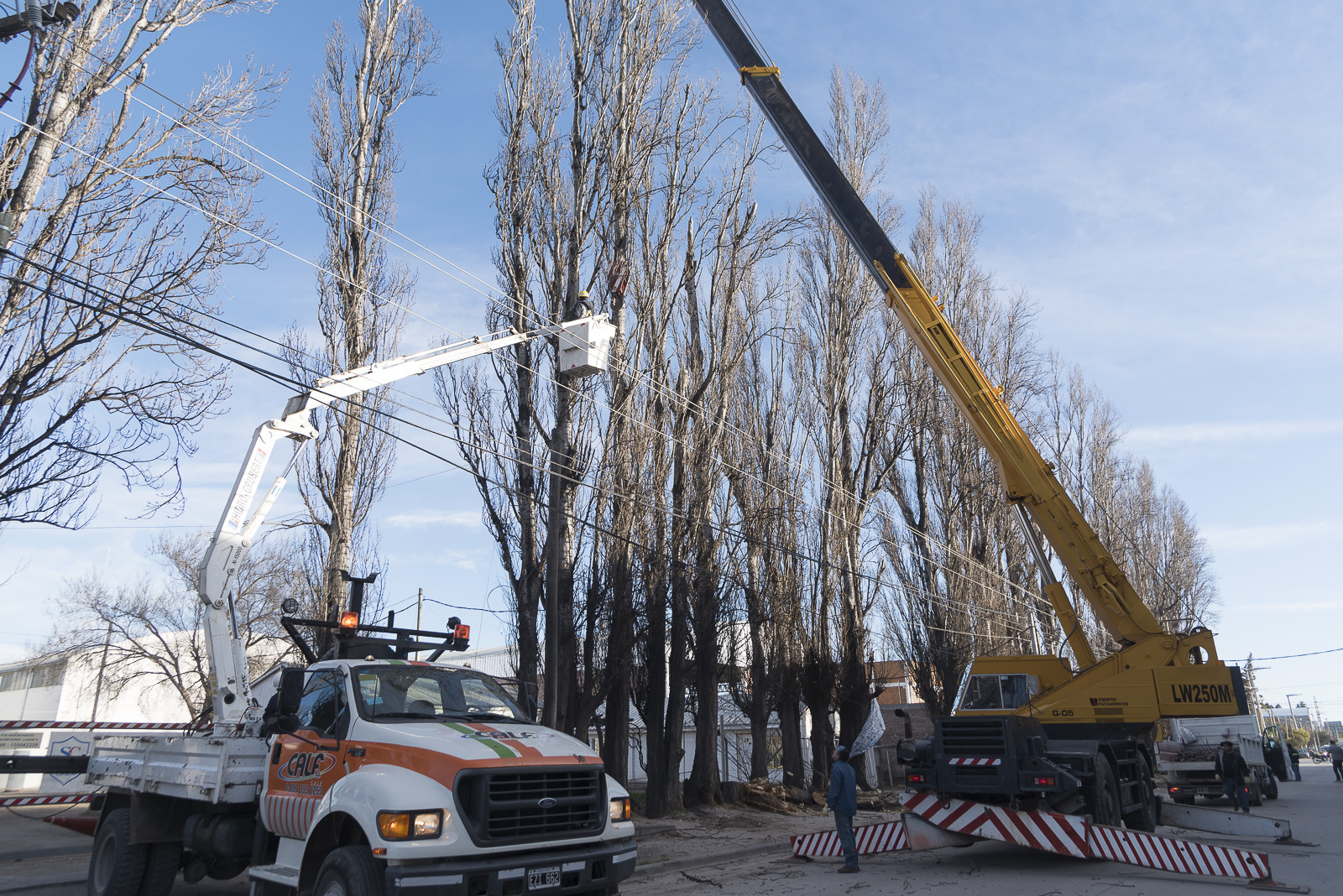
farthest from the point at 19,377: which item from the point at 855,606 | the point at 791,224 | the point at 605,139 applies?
the point at 855,606

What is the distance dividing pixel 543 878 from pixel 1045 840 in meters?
6.92

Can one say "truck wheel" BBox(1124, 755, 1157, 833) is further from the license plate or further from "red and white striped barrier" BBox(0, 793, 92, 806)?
"red and white striped barrier" BBox(0, 793, 92, 806)

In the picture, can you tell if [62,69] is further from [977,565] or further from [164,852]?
[977,565]

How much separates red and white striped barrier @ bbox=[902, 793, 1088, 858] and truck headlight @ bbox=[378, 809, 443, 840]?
7.48 metres

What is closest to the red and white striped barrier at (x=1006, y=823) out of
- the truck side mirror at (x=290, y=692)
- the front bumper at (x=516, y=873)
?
the front bumper at (x=516, y=873)

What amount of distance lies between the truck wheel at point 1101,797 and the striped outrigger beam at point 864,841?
245 cm

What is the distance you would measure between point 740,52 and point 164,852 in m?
14.3

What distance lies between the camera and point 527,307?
16.3 metres

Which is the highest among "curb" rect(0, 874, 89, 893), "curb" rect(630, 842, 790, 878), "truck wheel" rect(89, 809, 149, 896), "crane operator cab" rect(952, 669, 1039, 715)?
"crane operator cab" rect(952, 669, 1039, 715)

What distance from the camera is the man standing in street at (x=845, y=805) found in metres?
10.4

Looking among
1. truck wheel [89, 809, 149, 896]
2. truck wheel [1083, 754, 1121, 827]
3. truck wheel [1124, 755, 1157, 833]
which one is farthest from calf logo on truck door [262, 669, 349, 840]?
truck wheel [1124, 755, 1157, 833]

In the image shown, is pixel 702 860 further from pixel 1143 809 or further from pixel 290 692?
pixel 1143 809

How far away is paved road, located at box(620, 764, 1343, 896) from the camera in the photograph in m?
8.83

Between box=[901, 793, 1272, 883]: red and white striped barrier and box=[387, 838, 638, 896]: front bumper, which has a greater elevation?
box=[387, 838, 638, 896]: front bumper
